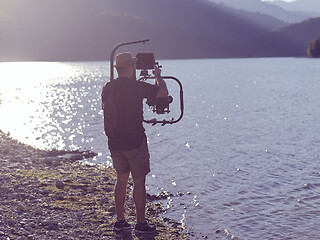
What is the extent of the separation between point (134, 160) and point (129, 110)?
93cm

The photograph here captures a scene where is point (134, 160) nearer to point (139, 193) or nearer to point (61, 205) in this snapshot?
point (139, 193)

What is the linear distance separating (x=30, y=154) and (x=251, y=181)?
380 inches

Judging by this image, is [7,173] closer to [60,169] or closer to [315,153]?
[60,169]

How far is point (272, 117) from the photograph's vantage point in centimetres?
3488

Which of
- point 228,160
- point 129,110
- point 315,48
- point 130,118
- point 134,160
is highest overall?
point 315,48

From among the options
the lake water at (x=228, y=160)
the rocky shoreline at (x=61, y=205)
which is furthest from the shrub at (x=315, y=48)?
the rocky shoreline at (x=61, y=205)

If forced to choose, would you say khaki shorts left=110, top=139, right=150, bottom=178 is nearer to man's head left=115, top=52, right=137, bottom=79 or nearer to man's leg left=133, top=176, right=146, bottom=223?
man's leg left=133, top=176, right=146, bottom=223

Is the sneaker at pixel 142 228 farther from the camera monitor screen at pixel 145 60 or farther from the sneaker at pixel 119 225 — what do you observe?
the camera monitor screen at pixel 145 60

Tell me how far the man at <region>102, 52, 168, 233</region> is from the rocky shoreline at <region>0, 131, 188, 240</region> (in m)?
1.43

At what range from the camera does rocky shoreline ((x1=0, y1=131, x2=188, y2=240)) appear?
8438 millimetres

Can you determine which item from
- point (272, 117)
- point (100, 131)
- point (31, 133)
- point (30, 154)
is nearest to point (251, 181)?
point (30, 154)

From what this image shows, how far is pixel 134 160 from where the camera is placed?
302 inches

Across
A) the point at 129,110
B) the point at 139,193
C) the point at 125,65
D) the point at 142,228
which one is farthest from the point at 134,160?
the point at 125,65

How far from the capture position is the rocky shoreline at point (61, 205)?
8.44 metres
